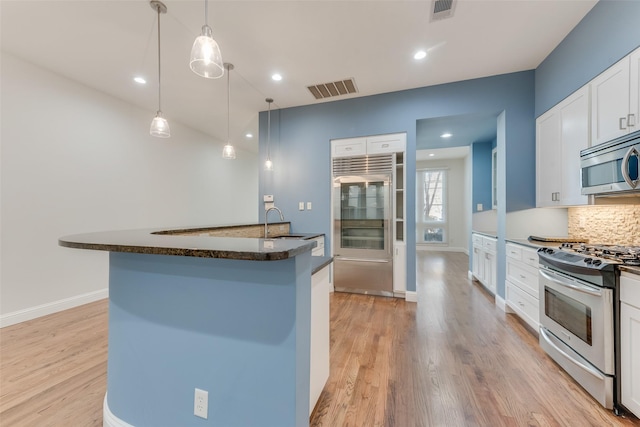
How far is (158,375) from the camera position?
4.25 feet

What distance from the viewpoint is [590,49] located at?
2.19 metres

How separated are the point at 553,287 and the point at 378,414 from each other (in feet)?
5.79

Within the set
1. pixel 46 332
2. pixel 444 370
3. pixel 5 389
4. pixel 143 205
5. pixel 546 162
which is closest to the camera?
pixel 5 389

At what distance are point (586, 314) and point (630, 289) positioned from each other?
342 millimetres

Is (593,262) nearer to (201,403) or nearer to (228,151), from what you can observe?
(201,403)

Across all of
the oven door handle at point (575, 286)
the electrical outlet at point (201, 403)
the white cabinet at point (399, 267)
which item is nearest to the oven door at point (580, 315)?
the oven door handle at point (575, 286)

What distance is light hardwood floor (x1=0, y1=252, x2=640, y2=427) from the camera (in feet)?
4.97

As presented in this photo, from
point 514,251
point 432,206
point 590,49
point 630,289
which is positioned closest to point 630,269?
point 630,289

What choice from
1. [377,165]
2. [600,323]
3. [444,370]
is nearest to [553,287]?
[600,323]

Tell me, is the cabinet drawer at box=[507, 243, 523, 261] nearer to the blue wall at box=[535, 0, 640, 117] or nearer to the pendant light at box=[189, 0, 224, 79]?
the blue wall at box=[535, 0, 640, 117]

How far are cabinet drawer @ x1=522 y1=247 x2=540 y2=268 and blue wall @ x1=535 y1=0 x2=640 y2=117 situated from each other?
1588 millimetres

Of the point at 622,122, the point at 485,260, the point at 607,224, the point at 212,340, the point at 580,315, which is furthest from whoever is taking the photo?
the point at 485,260

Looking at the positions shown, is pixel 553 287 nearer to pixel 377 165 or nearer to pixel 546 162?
pixel 546 162

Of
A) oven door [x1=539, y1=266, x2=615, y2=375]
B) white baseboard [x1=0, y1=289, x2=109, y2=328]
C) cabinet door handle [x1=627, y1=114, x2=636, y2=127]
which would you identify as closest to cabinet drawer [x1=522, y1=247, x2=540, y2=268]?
oven door [x1=539, y1=266, x2=615, y2=375]
